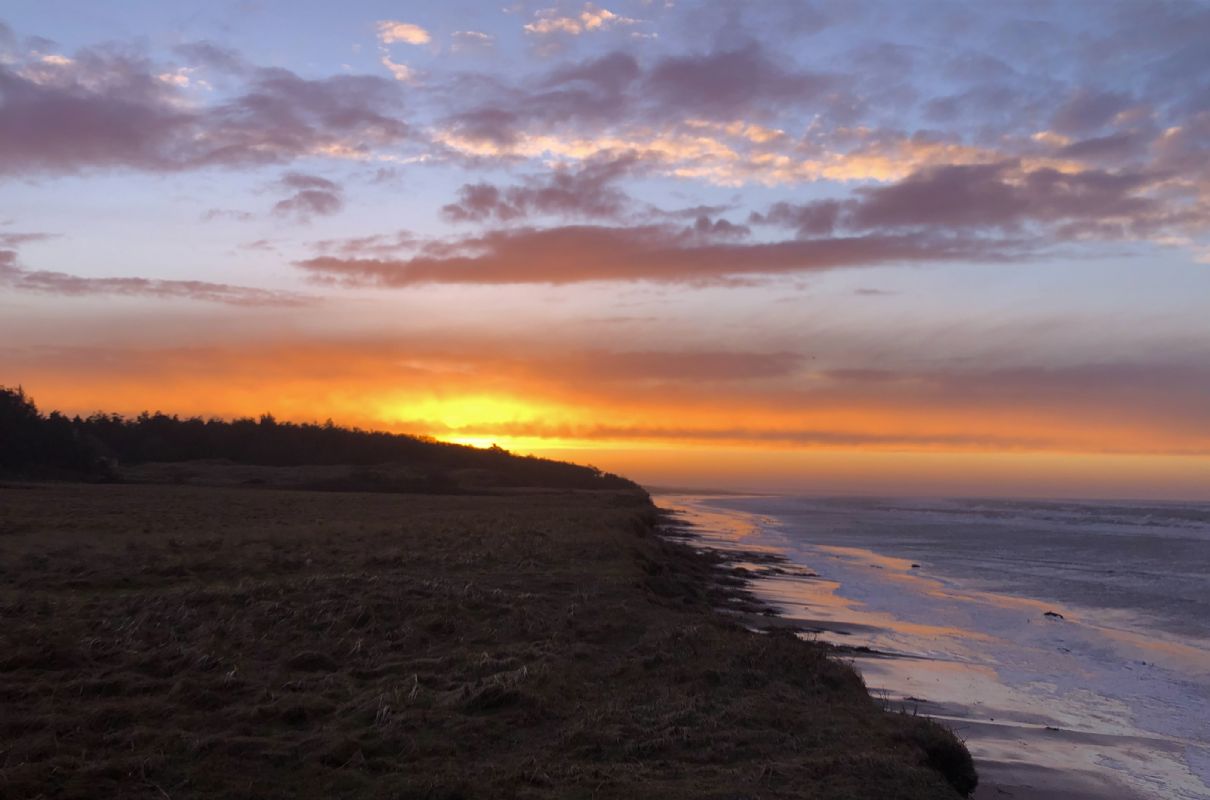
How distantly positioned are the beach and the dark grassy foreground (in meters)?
1.87

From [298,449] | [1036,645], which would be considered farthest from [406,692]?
[298,449]

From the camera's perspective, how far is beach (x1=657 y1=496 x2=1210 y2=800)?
34.6ft

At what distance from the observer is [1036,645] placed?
59.9 feet

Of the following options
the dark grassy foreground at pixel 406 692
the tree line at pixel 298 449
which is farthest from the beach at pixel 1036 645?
the tree line at pixel 298 449

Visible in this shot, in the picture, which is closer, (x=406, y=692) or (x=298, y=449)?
(x=406, y=692)

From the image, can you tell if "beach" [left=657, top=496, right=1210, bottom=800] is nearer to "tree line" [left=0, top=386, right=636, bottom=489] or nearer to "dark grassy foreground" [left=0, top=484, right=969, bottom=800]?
"dark grassy foreground" [left=0, top=484, right=969, bottom=800]

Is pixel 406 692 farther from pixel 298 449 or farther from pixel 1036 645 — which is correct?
pixel 298 449

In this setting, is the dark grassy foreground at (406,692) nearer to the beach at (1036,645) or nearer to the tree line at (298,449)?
the beach at (1036,645)

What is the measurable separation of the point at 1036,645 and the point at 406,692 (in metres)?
13.9

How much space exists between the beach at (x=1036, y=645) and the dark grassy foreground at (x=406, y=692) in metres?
1.87

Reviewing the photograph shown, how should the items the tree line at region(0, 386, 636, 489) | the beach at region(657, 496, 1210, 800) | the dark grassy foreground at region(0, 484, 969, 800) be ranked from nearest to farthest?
1. the dark grassy foreground at region(0, 484, 969, 800)
2. the beach at region(657, 496, 1210, 800)
3. the tree line at region(0, 386, 636, 489)

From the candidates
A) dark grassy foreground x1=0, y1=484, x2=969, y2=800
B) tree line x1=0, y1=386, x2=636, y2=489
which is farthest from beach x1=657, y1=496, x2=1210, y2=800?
tree line x1=0, y1=386, x2=636, y2=489

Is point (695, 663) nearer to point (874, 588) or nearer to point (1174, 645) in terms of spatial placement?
point (1174, 645)

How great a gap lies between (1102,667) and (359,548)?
15383 mm
